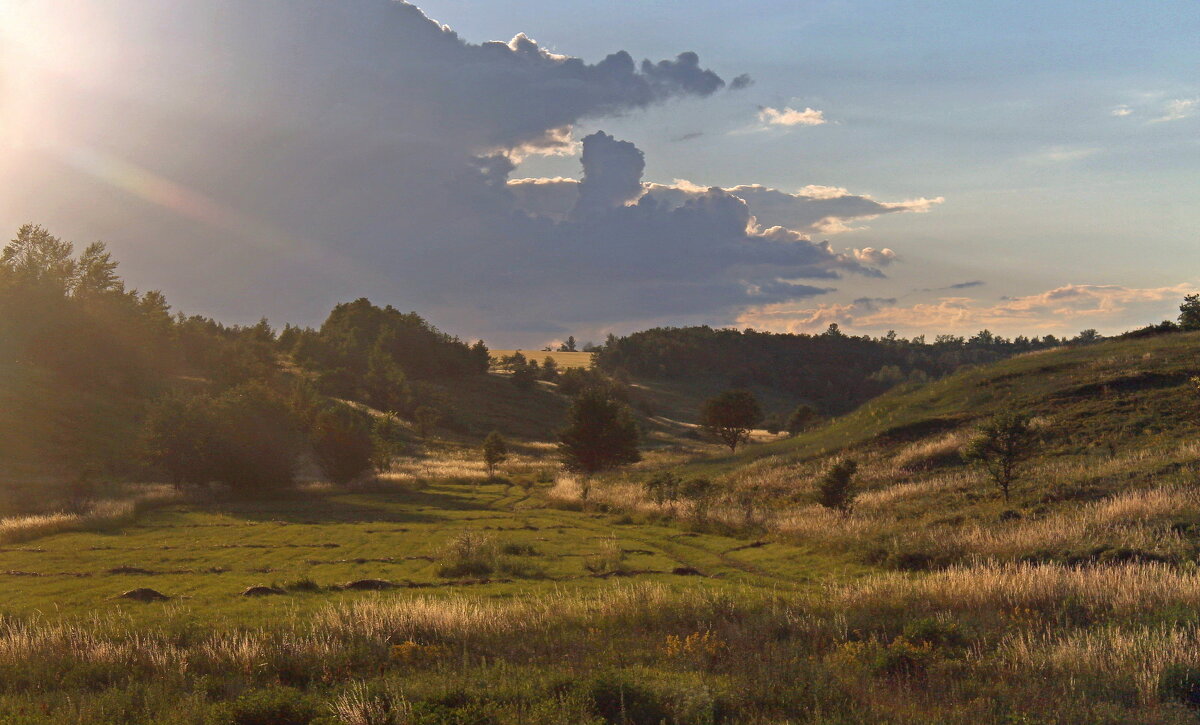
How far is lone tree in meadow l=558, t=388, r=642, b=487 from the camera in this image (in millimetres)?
61844

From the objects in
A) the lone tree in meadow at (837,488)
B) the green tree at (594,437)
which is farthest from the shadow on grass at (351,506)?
the lone tree in meadow at (837,488)

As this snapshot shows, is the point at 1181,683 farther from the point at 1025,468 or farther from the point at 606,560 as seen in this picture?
the point at 1025,468

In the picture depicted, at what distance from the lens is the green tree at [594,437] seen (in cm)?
6184

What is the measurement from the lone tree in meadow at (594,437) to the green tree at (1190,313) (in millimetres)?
50871

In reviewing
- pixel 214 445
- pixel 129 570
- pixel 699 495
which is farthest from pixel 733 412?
pixel 129 570

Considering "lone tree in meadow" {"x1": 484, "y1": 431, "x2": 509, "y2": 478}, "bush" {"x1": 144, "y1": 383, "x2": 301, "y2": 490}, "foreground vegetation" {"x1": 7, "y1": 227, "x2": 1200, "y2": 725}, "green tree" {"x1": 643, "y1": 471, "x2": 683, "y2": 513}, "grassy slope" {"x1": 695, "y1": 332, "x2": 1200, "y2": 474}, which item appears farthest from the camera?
"lone tree in meadow" {"x1": 484, "y1": 431, "x2": 509, "y2": 478}

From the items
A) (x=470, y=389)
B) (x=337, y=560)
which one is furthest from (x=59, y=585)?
(x=470, y=389)

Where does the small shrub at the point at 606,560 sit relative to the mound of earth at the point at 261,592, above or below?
below

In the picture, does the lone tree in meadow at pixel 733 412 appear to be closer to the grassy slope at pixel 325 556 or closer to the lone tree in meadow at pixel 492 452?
the lone tree in meadow at pixel 492 452

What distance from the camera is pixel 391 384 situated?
11512 centimetres

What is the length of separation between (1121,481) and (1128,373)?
74.6 feet

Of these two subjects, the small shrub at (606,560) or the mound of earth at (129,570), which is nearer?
the small shrub at (606,560)

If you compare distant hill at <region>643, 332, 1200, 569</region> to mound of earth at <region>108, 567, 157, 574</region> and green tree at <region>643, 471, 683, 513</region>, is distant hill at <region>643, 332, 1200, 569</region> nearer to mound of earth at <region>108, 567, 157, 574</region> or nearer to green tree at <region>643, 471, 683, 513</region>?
green tree at <region>643, 471, 683, 513</region>

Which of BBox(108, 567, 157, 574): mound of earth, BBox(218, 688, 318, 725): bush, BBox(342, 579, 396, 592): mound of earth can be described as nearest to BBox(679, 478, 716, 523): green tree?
BBox(342, 579, 396, 592): mound of earth
